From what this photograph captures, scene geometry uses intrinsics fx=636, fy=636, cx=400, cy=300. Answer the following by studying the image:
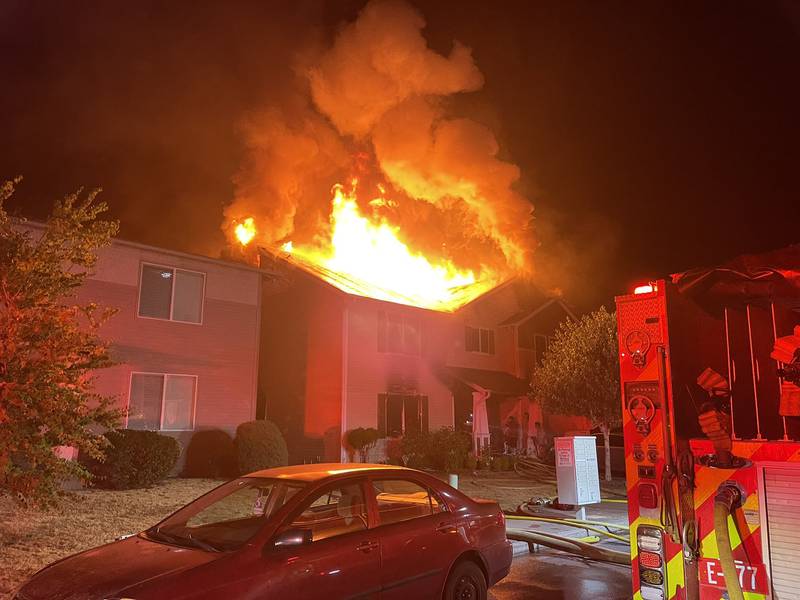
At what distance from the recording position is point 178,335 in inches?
644

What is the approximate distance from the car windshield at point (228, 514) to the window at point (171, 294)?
12092 mm

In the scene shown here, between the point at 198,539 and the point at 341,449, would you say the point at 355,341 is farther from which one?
the point at 198,539

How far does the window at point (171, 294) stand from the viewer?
52.3 ft

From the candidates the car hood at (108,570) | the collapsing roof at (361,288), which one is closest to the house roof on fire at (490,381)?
the collapsing roof at (361,288)

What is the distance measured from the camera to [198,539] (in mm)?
4238

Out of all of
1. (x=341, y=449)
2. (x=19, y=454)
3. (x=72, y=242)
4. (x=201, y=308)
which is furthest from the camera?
(x=341, y=449)

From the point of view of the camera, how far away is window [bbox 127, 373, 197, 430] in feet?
50.9

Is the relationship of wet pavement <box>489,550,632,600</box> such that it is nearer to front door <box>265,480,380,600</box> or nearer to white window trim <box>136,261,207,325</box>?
front door <box>265,480,380,600</box>

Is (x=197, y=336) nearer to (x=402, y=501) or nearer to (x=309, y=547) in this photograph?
(x=402, y=501)

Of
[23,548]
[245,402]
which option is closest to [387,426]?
[245,402]

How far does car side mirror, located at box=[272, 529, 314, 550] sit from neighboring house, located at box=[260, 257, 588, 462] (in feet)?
50.9

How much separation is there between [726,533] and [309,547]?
Answer: 2.48 metres

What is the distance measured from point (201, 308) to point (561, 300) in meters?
17.2

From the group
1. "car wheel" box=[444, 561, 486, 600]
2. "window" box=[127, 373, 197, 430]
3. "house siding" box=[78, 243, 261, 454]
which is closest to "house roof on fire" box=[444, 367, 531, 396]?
"house siding" box=[78, 243, 261, 454]
